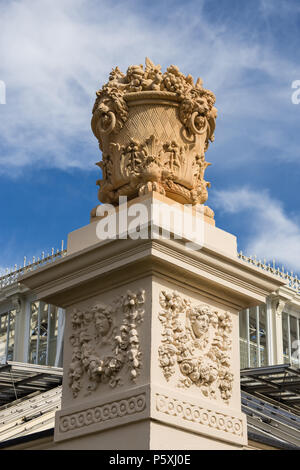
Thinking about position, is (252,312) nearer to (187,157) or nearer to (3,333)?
(3,333)

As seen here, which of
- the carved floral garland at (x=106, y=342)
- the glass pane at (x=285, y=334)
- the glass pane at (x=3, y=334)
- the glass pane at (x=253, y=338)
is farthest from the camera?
the glass pane at (x=3, y=334)

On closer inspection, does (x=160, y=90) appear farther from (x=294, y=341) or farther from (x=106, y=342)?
(x=294, y=341)

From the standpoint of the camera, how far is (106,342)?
762cm

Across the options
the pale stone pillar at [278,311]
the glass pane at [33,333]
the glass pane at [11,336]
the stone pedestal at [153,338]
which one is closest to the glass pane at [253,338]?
the pale stone pillar at [278,311]

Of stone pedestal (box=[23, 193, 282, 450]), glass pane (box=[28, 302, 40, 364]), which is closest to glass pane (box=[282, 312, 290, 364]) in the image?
glass pane (box=[28, 302, 40, 364])

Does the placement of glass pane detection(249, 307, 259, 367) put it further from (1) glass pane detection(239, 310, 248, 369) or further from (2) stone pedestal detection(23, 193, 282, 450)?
(2) stone pedestal detection(23, 193, 282, 450)

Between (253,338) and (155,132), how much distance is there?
65.3 feet

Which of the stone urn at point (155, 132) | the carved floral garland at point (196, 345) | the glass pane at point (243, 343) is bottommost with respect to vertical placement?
the carved floral garland at point (196, 345)

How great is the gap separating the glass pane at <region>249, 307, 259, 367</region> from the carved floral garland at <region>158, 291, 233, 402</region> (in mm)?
19115

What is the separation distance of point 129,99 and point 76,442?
316cm

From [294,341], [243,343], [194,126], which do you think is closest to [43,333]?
[243,343]

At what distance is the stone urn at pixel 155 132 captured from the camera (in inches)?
320

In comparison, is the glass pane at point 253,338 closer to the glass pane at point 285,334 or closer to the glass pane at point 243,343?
the glass pane at point 243,343

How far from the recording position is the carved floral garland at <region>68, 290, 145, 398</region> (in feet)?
24.2
